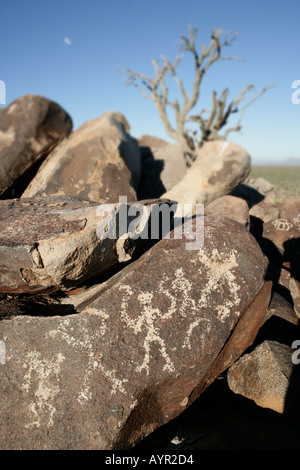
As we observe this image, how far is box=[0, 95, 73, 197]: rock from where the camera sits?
11.8 feet

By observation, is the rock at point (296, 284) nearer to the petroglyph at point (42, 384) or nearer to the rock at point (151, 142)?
the petroglyph at point (42, 384)

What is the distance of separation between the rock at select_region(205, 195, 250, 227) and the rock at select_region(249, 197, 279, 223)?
102 cm

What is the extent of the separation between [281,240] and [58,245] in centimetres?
296

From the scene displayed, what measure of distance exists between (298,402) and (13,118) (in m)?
3.74

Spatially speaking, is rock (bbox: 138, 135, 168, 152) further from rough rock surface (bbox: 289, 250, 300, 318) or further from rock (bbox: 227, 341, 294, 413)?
rock (bbox: 227, 341, 294, 413)

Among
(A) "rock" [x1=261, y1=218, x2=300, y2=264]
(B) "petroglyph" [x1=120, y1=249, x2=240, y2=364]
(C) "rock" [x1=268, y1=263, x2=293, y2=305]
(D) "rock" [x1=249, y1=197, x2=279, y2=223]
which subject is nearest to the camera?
(B) "petroglyph" [x1=120, y1=249, x2=240, y2=364]

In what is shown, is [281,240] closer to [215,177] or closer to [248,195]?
[215,177]

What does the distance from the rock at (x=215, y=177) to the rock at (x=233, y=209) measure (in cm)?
31

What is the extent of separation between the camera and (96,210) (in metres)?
1.99

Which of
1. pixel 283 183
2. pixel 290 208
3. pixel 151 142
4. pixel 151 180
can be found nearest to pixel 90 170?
pixel 151 180

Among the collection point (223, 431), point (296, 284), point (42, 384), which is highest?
point (42, 384)

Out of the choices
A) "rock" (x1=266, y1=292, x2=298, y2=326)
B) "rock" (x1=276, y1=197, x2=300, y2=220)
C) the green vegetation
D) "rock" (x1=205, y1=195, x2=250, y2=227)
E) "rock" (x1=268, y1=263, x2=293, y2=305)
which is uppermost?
"rock" (x1=205, y1=195, x2=250, y2=227)

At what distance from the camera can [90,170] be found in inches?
147

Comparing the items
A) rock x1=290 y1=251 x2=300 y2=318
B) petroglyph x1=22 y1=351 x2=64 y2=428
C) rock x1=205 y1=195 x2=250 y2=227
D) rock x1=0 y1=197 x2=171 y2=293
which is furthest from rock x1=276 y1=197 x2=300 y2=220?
petroglyph x1=22 y1=351 x2=64 y2=428
